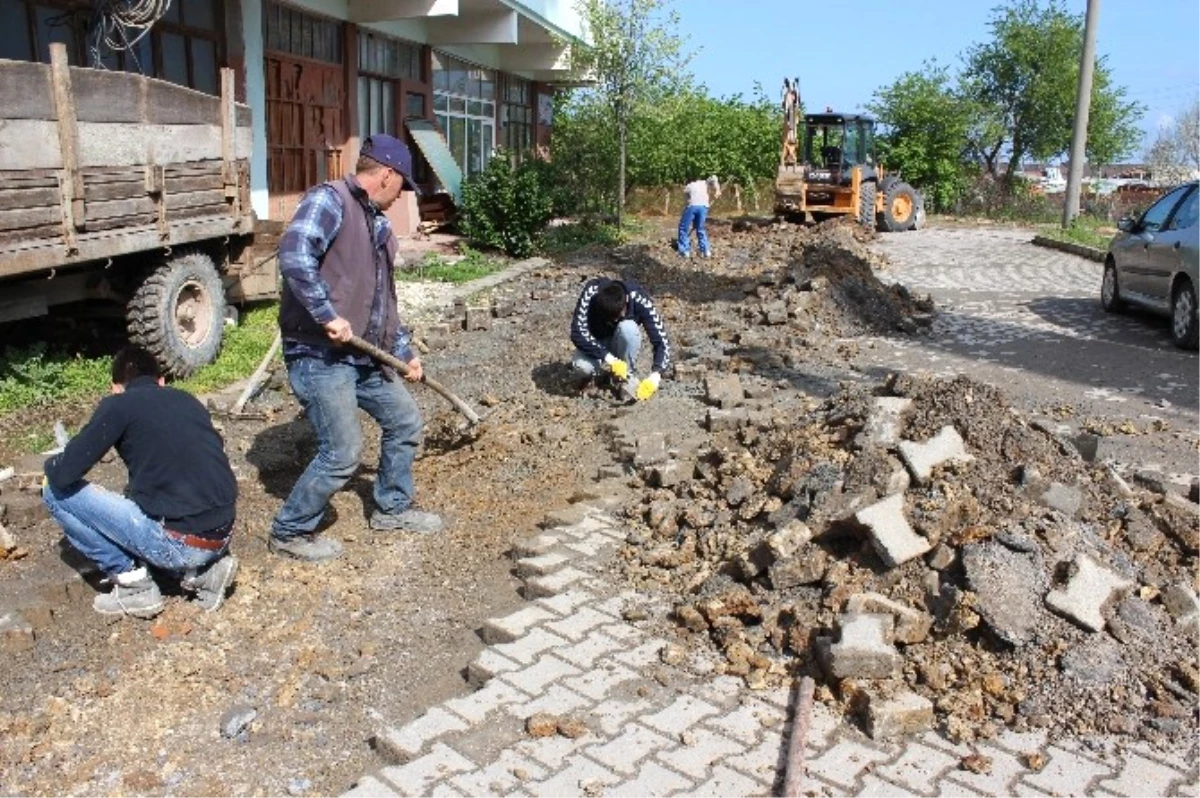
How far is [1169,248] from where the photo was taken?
9961mm

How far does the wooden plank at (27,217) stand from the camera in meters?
5.69

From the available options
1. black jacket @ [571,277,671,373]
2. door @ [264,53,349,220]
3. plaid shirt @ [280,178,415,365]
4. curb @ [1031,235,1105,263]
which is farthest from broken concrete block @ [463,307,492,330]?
curb @ [1031,235,1105,263]

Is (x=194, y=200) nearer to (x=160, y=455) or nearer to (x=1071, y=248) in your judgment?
(x=160, y=455)

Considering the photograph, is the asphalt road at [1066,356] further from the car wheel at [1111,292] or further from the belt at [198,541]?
the belt at [198,541]

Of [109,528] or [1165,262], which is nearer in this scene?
[109,528]

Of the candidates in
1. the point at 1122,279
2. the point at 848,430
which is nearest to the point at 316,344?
the point at 848,430

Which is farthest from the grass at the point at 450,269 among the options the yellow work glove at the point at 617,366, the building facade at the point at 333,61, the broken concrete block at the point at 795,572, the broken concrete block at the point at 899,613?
the broken concrete block at the point at 899,613

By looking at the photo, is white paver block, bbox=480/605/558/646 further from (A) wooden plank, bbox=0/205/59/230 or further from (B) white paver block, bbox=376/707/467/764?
(A) wooden plank, bbox=0/205/59/230

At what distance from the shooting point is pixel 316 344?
4.46m

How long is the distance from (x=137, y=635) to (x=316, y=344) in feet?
4.46

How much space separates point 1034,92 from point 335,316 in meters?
33.0

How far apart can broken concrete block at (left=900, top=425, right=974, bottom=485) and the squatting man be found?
94.5 inches

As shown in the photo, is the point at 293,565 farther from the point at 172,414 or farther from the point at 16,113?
the point at 16,113

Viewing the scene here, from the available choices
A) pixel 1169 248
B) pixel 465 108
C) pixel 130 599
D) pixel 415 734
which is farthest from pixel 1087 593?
pixel 465 108
